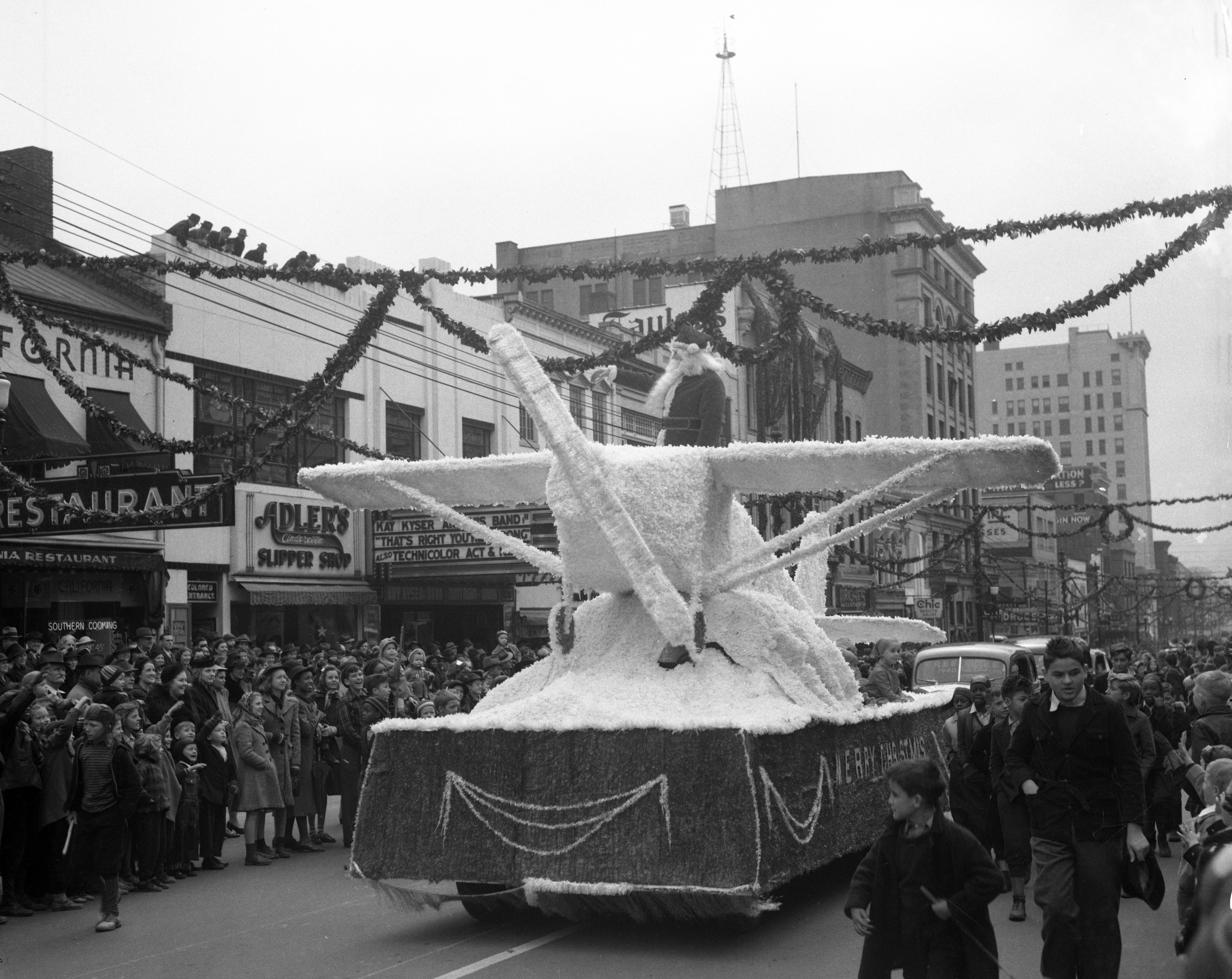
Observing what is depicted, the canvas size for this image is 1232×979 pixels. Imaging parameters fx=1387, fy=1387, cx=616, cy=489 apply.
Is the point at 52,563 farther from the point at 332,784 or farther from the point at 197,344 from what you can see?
the point at 332,784

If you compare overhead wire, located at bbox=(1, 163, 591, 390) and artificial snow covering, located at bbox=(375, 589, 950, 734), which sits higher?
overhead wire, located at bbox=(1, 163, 591, 390)

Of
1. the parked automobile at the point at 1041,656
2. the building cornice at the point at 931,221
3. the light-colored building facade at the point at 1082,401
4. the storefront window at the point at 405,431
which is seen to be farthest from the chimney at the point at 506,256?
the light-colored building facade at the point at 1082,401

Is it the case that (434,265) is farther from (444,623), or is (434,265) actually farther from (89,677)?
(89,677)

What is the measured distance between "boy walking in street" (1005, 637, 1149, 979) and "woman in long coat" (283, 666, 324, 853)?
8052mm

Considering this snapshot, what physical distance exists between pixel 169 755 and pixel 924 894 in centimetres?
730

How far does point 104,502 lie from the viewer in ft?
53.2

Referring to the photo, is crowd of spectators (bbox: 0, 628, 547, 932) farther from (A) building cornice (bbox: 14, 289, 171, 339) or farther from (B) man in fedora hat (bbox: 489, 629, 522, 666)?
(A) building cornice (bbox: 14, 289, 171, 339)

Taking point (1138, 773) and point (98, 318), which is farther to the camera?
point (98, 318)

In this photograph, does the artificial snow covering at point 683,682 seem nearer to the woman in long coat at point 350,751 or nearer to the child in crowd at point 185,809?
the child in crowd at point 185,809

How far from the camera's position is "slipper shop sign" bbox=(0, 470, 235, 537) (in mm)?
15633

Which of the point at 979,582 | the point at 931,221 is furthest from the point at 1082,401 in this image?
the point at 979,582

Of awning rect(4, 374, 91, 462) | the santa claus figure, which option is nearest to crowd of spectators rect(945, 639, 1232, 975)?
the santa claus figure

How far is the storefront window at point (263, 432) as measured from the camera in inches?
897

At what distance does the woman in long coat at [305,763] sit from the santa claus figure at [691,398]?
470 cm
